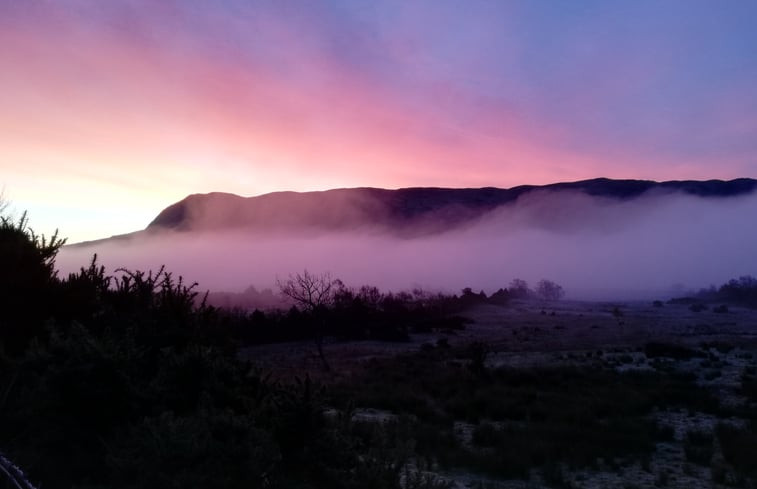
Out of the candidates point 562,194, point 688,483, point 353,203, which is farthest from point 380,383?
point 562,194

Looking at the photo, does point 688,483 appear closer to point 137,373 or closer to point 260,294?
point 137,373

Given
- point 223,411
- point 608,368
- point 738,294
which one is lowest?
point 738,294

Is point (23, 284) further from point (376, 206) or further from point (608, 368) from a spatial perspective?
point (376, 206)

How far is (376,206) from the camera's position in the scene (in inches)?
6511

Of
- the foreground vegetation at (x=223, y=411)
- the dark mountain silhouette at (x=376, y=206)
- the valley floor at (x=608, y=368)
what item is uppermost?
the dark mountain silhouette at (x=376, y=206)

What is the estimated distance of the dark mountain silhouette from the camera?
152250mm

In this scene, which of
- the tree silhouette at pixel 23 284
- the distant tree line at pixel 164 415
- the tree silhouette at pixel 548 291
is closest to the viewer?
the distant tree line at pixel 164 415

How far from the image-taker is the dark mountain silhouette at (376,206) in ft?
500

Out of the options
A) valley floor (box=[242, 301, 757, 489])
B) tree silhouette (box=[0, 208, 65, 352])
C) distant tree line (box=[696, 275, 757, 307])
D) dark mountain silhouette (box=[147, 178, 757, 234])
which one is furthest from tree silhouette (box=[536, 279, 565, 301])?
tree silhouette (box=[0, 208, 65, 352])

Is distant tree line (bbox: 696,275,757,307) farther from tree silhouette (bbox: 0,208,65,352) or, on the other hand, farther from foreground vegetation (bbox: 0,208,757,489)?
tree silhouette (bbox: 0,208,65,352)

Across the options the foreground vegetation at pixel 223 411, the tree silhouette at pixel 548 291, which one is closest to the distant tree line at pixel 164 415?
the foreground vegetation at pixel 223 411

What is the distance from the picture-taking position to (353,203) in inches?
6457

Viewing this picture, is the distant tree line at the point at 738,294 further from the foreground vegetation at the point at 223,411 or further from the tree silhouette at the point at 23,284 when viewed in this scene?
the tree silhouette at the point at 23,284

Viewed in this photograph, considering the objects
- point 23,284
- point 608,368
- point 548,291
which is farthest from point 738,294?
point 23,284
